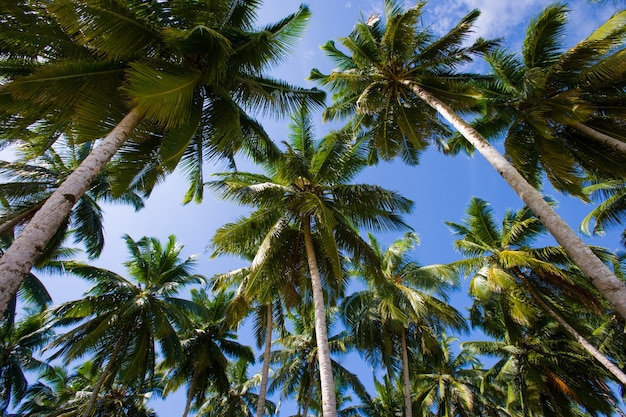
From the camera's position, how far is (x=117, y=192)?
8.02 metres

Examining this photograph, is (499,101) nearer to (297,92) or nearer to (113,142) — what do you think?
(297,92)

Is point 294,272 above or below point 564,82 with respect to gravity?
below

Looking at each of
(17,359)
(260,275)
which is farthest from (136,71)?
(17,359)

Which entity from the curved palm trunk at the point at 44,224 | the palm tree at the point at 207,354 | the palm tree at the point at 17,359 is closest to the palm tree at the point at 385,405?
the palm tree at the point at 207,354

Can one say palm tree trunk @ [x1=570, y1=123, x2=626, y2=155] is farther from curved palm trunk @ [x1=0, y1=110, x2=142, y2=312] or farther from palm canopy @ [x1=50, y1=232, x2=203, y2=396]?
palm canopy @ [x1=50, y1=232, x2=203, y2=396]

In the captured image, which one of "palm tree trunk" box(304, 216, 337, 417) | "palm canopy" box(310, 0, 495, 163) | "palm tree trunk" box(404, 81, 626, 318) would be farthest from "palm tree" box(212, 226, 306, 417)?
"palm tree trunk" box(404, 81, 626, 318)

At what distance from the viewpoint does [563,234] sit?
19.2 ft

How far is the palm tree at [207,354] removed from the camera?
59.9 feet

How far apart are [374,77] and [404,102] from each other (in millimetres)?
1583

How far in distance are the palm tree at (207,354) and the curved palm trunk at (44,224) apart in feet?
45.3

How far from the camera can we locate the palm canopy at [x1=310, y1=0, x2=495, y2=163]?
11.0 metres

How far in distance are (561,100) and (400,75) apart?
4.55 m

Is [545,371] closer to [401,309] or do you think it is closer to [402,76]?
[401,309]

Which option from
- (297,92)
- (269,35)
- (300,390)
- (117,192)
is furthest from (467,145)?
(300,390)
